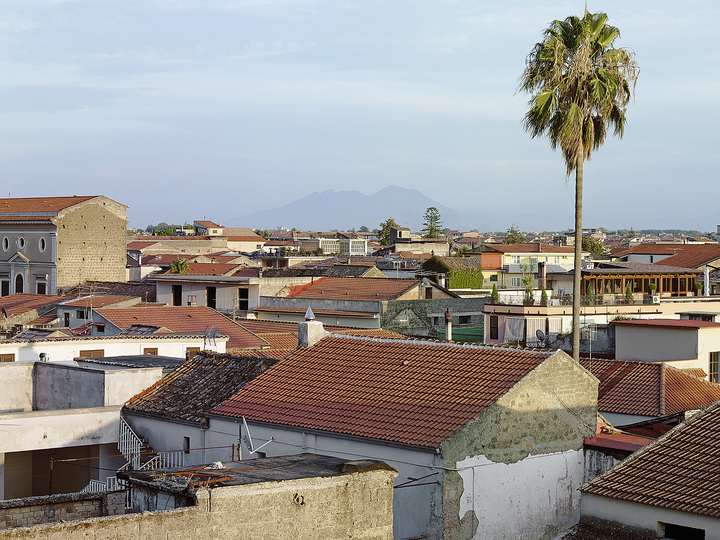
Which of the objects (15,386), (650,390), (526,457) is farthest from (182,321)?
(526,457)

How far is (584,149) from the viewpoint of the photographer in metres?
28.7

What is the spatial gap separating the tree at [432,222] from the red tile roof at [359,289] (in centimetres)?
8690

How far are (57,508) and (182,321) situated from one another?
2726 centimetres

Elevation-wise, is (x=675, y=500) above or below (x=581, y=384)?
below

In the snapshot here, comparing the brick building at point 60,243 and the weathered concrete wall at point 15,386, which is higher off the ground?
the brick building at point 60,243

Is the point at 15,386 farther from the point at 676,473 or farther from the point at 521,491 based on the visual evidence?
the point at 676,473

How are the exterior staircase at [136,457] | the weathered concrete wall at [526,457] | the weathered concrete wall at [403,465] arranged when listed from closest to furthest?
the weathered concrete wall at [403,465]
the weathered concrete wall at [526,457]
the exterior staircase at [136,457]

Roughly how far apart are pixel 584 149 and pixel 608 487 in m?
13.5

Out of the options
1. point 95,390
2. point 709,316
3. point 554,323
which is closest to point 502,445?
point 95,390

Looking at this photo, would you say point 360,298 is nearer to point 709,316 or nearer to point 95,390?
point 709,316

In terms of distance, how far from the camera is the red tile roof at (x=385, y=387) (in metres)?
18.5

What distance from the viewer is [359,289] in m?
57.7

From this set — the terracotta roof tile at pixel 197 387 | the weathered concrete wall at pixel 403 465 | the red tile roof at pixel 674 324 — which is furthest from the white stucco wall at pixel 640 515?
A: the red tile roof at pixel 674 324

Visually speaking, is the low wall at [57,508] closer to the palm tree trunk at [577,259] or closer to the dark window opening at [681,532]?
the dark window opening at [681,532]
